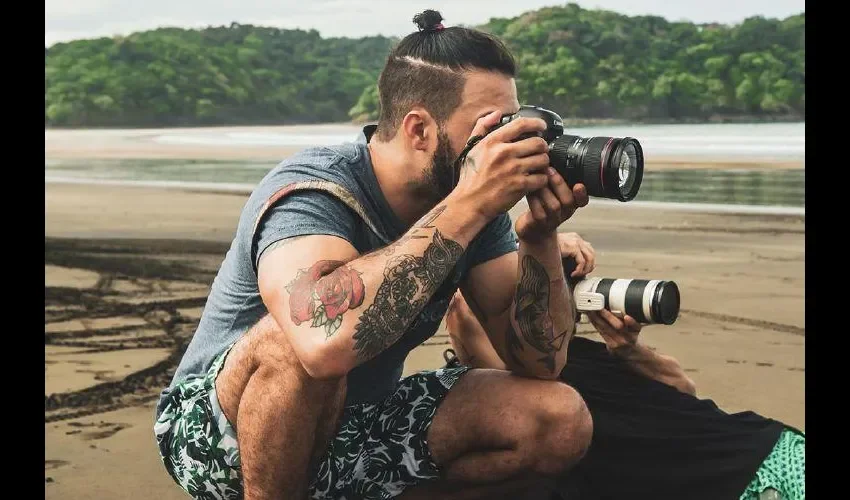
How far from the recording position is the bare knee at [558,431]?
7.14 ft

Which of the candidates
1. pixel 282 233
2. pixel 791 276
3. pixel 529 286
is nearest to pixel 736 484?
pixel 529 286

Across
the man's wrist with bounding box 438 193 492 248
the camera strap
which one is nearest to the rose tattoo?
the man's wrist with bounding box 438 193 492 248

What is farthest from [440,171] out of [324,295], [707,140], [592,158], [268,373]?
[707,140]

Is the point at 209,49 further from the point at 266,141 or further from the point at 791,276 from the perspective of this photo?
the point at 791,276

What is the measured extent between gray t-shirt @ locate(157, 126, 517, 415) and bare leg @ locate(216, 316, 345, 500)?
0.42ft

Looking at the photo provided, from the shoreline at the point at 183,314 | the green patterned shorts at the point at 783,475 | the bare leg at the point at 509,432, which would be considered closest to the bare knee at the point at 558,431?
the bare leg at the point at 509,432

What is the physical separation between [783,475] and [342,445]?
2.91 ft

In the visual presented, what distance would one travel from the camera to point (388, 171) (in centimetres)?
226

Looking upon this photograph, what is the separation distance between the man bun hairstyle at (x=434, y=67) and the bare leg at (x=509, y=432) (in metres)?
0.55

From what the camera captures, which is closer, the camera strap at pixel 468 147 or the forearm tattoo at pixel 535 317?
the camera strap at pixel 468 147

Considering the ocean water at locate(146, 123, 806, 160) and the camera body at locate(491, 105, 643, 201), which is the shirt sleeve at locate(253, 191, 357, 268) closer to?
the camera body at locate(491, 105, 643, 201)

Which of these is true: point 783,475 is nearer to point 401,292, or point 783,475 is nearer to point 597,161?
point 597,161

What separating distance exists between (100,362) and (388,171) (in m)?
1.95

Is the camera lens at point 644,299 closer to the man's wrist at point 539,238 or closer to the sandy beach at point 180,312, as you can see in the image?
the man's wrist at point 539,238
